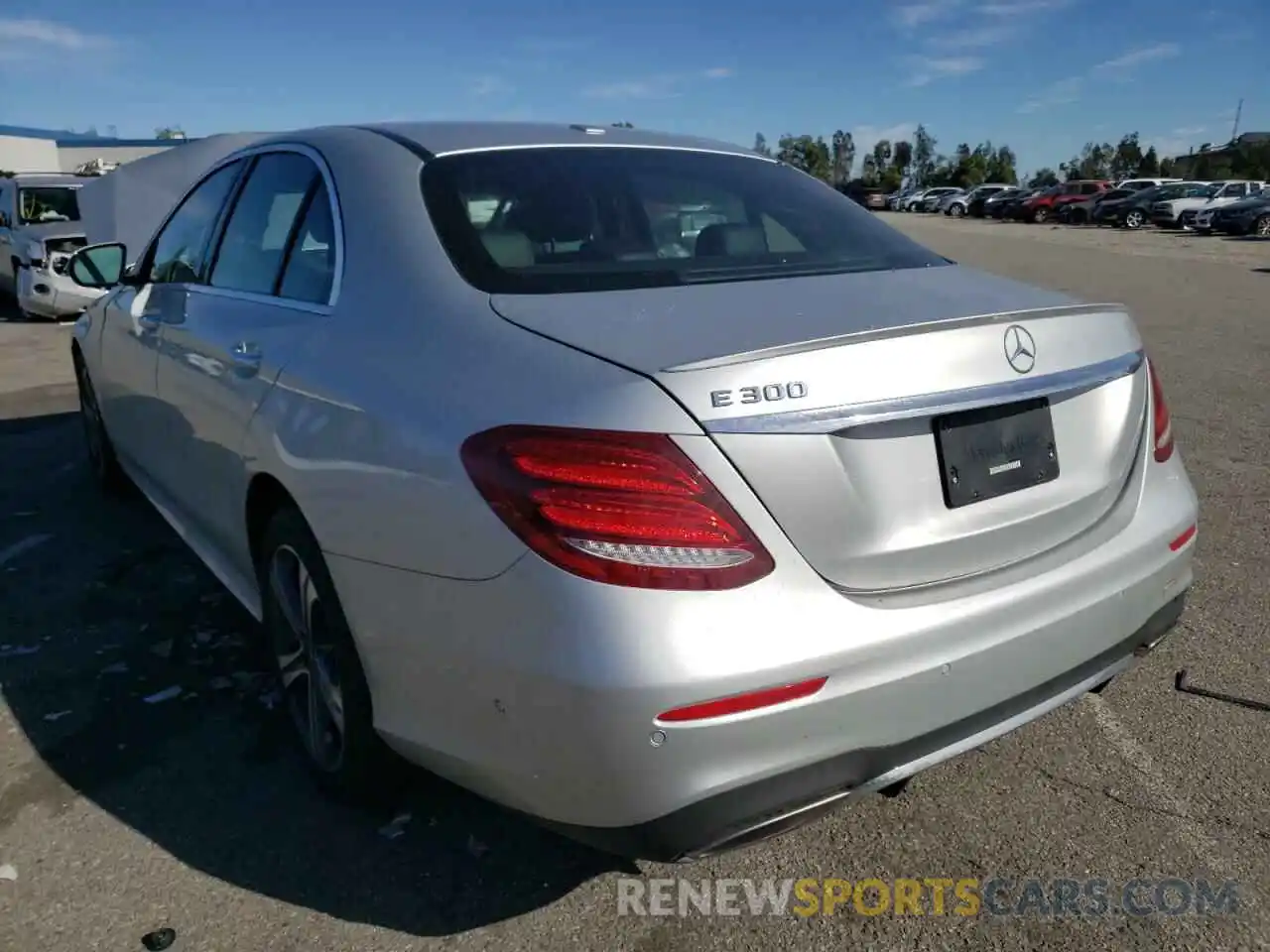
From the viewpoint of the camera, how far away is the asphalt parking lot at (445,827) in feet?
7.72

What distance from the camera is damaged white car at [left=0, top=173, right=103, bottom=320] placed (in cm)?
1252

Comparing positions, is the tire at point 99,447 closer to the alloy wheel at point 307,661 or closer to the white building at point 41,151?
the alloy wheel at point 307,661

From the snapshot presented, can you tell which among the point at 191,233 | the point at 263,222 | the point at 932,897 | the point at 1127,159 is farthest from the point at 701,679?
the point at 1127,159

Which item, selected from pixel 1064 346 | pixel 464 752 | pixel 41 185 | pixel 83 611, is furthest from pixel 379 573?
pixel 41 185

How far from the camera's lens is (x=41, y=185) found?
1430 cm

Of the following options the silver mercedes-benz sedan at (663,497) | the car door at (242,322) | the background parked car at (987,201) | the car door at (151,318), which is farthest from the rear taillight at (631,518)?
the background parked car at (987,201)

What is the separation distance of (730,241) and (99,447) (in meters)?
4.04

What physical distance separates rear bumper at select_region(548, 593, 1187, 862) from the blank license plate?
1.46 feet

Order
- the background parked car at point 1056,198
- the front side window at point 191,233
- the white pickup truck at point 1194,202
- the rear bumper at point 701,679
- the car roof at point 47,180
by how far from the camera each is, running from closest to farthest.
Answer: the rear bumper at point 701,679, the front side window at point 191,233, the car roof at point 47,180, the white pickup truck at point 1194,202, the background parked car at point 1056,198

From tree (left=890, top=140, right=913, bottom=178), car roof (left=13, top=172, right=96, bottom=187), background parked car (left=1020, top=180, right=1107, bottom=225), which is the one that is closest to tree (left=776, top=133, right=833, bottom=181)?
tree (left=890, top=140, right=913, bottom=178)

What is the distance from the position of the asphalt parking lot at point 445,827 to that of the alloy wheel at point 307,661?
181mm

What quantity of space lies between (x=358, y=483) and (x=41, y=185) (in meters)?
14.6

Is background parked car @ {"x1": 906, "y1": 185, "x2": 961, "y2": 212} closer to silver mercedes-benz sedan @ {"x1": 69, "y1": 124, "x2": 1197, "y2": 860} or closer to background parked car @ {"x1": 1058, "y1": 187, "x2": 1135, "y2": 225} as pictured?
background parked car @ {"x1": 1058, "y1": 187, "x2": 1135, "y2": 225}

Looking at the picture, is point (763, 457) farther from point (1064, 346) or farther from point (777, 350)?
point (1064, 346)
